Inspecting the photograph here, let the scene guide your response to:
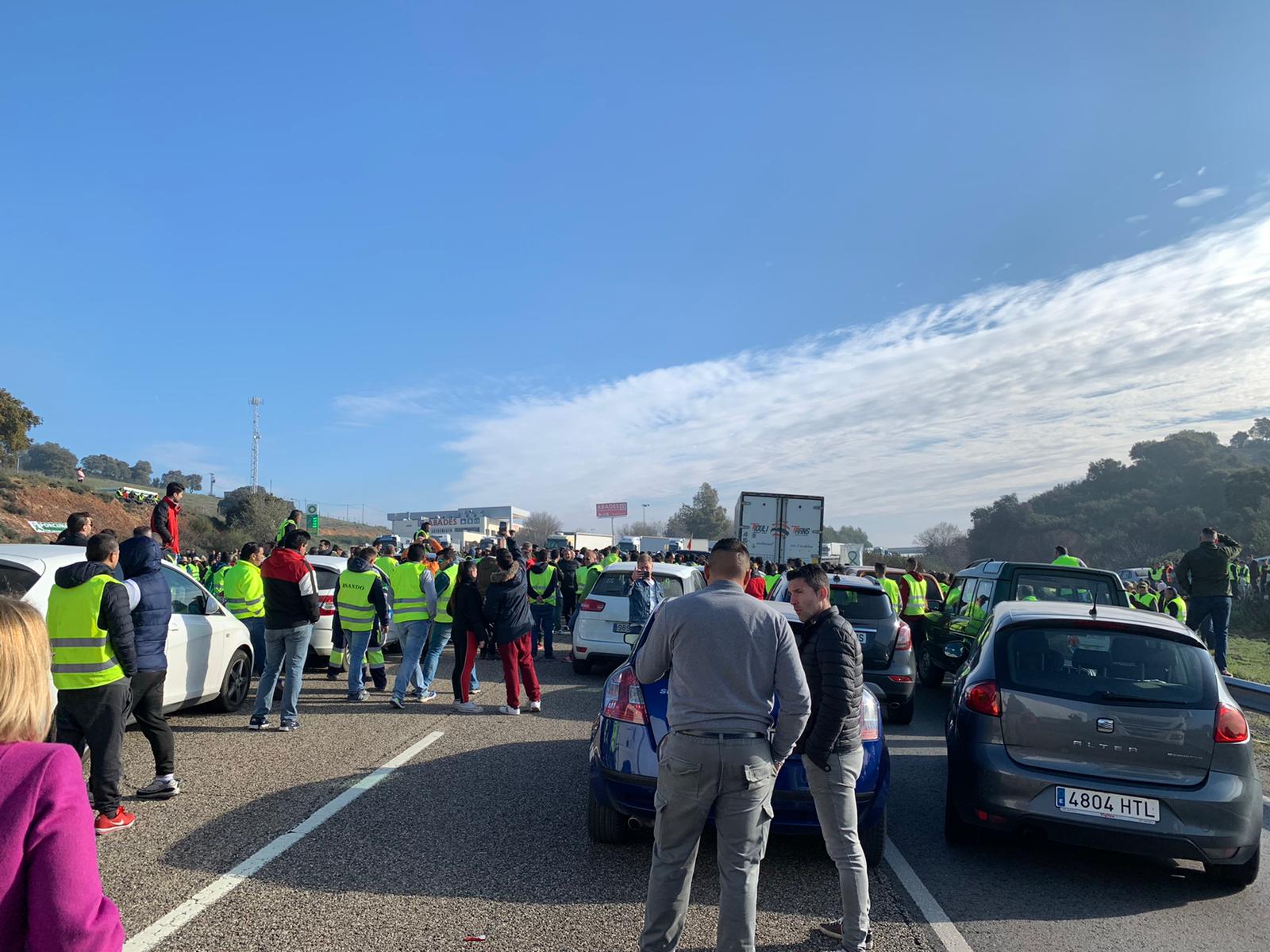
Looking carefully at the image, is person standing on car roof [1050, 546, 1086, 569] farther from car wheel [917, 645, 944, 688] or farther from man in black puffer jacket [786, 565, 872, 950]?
man in black puffer jacket [786, 565, 872, 950]

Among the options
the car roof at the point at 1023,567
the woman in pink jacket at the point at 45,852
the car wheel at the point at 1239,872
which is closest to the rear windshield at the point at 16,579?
the woman in pink jacket at the point at 45,852

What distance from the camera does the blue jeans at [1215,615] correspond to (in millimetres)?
11820

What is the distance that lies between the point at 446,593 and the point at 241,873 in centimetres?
672

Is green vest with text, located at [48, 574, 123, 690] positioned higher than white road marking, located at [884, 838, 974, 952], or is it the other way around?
green vest with text, located at [48, 574, 123, 690]

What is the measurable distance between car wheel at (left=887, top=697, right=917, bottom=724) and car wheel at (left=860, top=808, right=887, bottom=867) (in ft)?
15.9

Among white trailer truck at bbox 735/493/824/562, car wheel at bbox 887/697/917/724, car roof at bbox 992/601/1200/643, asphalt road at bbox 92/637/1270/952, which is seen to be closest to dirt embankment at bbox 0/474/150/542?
white trailer truck at bbox 735/493/824/562

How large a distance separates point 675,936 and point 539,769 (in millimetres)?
3734

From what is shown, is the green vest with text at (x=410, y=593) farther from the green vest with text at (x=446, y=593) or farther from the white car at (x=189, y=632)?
the white car at (x=189, y=632)

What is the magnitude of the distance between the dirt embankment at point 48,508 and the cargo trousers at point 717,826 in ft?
130

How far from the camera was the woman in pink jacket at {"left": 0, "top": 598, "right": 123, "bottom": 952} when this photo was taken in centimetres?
150

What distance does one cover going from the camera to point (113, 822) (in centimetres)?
532

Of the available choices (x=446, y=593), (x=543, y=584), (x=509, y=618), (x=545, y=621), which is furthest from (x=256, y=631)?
(x=545, y=621)

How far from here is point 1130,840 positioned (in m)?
4.79

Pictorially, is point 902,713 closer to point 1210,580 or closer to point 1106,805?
point 1106,805
